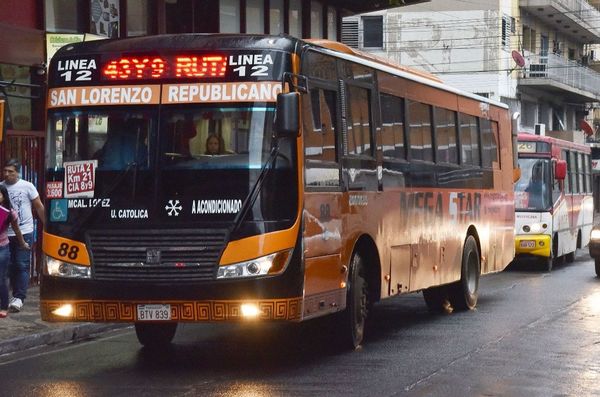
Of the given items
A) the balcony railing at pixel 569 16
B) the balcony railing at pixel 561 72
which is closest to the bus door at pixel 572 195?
the balcony railing at pixel 561 72

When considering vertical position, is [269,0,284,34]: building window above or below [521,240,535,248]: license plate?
above

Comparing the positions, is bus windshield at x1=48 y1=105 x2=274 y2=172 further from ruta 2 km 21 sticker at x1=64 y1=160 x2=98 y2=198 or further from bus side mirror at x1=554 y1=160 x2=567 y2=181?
bus side mirror at x1=554 y1=160 x2=567 y2=181

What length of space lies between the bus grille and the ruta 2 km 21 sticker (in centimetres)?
40

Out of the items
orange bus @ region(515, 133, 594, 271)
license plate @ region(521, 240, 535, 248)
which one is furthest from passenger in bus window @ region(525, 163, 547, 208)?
license plate @ region(521, 240, 535, 248)

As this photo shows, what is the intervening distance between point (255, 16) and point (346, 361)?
16.3 meters

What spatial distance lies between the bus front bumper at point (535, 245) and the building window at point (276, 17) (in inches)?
280

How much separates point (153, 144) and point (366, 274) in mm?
2992

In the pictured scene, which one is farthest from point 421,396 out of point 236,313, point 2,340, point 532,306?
point 532,306

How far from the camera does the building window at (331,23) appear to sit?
30734 mm

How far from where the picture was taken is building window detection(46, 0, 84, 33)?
2047 cm

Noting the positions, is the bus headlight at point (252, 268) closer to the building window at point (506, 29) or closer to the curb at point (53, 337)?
the curb at point (53, 337)

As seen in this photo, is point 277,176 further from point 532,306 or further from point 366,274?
point 532,306

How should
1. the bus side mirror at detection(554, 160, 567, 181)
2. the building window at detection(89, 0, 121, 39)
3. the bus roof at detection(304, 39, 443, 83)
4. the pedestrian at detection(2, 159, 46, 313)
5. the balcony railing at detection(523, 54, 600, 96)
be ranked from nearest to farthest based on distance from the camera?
the bus roof at detection(304, 39, 443, 83) < the pedestrian at detection(2, 159, 46, 313) < the building window at detection(89, 0, 121, 39) < the bus side mirror at detection(554, 160, 567, 181) < the balcony railing at detection(523, 54, 600, 96)

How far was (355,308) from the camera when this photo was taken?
1214cm
